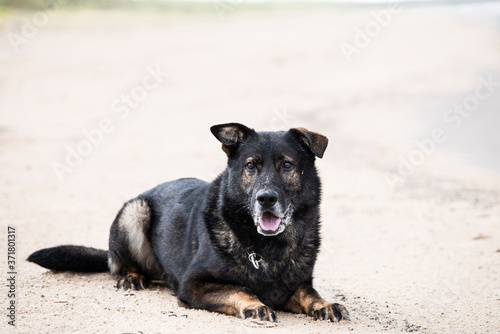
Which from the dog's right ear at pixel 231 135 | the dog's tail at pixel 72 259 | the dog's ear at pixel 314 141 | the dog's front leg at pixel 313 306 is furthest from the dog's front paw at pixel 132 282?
the dog's ear at pixel 314 141

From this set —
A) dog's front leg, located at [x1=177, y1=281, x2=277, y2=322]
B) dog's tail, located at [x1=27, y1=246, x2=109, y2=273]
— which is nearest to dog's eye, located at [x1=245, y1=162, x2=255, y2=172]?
dog's front leg, located at [x1=177, y1=281, x2=277, y2=322]

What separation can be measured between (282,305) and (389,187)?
754cm

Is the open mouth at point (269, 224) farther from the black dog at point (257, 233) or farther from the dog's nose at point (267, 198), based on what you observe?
the dog's nose at point (267, 198)

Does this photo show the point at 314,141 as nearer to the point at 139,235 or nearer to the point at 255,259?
the point at 255,259

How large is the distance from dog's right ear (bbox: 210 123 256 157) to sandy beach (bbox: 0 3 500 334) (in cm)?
148

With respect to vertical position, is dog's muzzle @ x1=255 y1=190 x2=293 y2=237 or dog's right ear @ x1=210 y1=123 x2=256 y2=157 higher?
dog's right ear @ x1=210 y1=123 x2=256 y2=157

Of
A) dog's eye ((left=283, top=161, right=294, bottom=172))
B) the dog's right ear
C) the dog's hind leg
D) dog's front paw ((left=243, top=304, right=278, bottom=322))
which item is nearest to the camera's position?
dog's front paw ((left=243, top=304, right=278, bottom=322))

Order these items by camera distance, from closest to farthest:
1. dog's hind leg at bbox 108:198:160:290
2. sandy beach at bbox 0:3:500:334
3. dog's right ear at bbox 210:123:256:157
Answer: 1. dog's right ear at bbox 210:123:256:157
2. sandy beach at bbox 0:3:500:334
3. dog's hind leg at bbox 108:198:160:290

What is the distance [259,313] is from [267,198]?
2.96ft

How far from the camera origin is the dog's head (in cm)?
480

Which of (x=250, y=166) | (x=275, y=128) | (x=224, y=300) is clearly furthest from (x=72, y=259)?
(x=275, y=128)

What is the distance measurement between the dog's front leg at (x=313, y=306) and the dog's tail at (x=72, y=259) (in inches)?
90.4

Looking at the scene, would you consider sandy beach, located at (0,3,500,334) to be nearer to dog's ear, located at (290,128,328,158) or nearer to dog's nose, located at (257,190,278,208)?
dog's nose, located at (257,190,278,208)

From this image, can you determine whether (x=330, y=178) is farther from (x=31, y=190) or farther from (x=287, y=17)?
(x=287, y=17)
